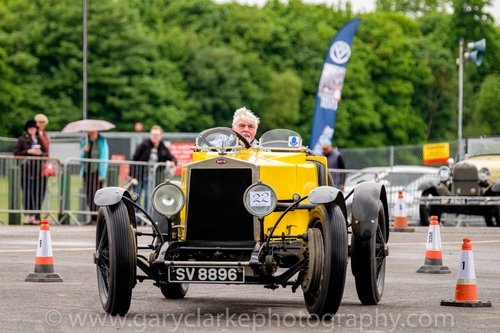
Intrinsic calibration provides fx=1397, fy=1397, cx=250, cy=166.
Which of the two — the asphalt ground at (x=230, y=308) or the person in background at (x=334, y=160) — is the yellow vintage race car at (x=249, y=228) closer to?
the asphalt ground at (x=230, y=308)

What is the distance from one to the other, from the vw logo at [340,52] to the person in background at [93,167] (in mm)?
12895

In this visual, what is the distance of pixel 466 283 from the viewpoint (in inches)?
449

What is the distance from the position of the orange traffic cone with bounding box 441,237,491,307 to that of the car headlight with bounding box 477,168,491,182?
732 inches

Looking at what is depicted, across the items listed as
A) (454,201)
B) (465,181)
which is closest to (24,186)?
(454,201)

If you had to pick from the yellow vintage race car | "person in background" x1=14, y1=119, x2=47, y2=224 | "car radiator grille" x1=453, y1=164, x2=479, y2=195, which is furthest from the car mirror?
"car radiator grille" x1=453, y1=164, x2=479, y2=195

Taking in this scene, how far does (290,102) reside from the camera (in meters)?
108

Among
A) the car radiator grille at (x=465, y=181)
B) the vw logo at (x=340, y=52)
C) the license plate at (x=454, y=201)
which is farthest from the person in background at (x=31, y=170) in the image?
the vw logo at (x=340, y=52)

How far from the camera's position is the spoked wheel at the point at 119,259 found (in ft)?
33.3

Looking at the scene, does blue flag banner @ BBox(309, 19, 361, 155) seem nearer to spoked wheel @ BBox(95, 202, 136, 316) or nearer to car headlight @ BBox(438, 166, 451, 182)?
car headlight @ BBox(438, 166, 451, 182)

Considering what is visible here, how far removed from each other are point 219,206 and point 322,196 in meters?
1.02

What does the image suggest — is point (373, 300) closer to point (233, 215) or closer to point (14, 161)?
point (233, 215)

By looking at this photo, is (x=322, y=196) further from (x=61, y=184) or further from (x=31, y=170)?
(x=61, y=184)

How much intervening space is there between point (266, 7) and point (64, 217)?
99.5 meters

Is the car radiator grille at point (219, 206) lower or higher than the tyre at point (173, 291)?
higher
